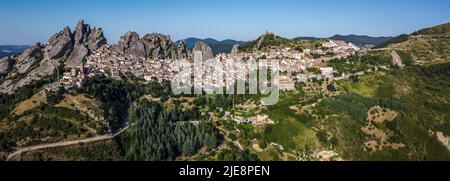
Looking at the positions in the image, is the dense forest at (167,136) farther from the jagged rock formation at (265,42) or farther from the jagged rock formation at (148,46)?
the jagged rock formation at (265,42)

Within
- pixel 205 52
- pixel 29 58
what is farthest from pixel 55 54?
pixel 205 52

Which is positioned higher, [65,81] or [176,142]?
[65,81]

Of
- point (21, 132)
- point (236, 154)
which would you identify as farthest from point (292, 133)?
point (21, 132)

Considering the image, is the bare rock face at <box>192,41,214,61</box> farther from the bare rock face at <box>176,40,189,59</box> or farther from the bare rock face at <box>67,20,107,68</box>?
the bare rock face at <box>67,20,107,68</box>

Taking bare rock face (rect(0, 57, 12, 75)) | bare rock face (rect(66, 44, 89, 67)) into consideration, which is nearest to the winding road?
bare rock face (rect(66, 44, 89, 67))

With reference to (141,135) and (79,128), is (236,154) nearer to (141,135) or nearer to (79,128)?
(141,135)
